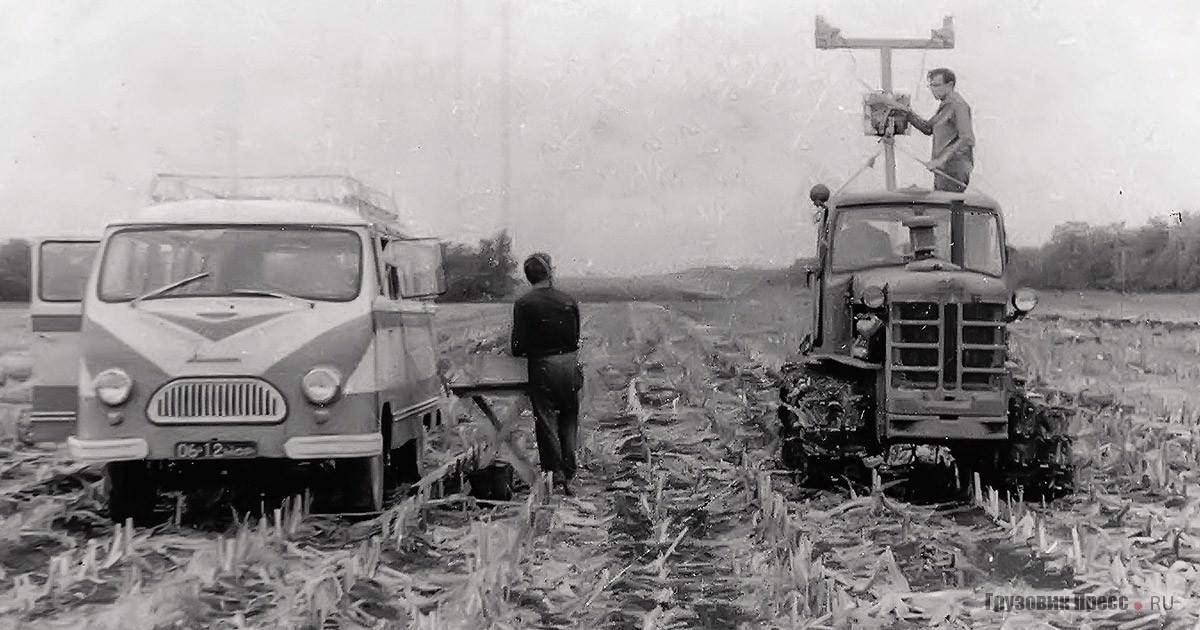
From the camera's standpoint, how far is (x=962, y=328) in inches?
430

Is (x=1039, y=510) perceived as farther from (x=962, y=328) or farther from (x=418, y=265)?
(x=418, y=265)

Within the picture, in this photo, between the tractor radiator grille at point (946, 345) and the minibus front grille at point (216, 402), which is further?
the tractor radiator grille at point (946, 345)

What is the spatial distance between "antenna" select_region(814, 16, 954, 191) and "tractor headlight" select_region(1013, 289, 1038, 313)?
5.01 feet

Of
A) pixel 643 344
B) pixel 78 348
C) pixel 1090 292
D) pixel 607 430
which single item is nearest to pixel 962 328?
pixel 607 430

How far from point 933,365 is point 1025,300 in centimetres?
98

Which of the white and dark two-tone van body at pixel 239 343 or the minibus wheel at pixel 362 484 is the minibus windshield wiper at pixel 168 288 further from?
the minibus wheel at pixel 362 484

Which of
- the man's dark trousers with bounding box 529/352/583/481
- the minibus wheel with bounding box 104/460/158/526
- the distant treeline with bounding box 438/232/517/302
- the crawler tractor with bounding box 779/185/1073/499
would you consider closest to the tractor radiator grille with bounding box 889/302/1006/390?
the crawler tractor with bounding box 779/185/1073/499

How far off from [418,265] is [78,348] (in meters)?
2.73

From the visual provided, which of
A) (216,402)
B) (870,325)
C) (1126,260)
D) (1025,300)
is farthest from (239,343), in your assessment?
(1126,260)

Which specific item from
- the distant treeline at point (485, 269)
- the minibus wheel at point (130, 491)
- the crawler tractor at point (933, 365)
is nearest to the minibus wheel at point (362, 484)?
the minibus wheel at point (130, 491)

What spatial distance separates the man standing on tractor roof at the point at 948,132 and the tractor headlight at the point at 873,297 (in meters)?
1.37

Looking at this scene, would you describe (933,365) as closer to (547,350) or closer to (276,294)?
(547,350)

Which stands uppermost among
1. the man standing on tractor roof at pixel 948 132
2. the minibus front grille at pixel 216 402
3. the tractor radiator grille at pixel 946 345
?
the man standing on tractor roof at pixel 948 132

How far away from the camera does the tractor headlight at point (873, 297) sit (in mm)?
10992
